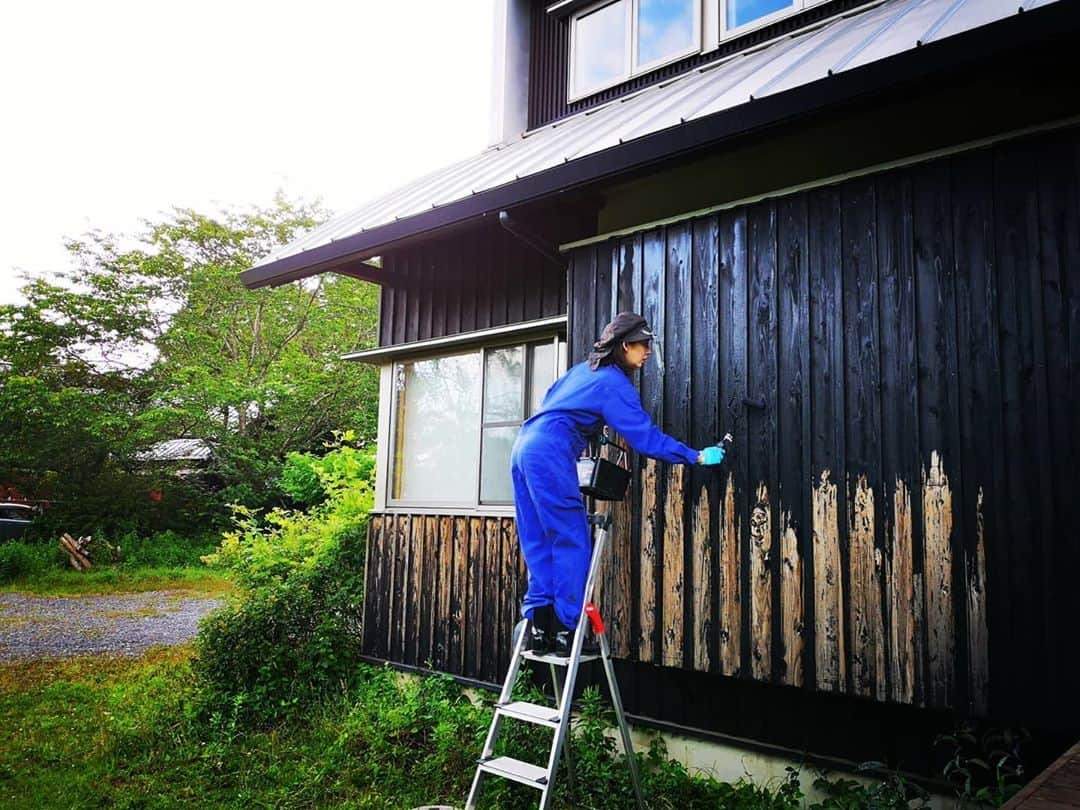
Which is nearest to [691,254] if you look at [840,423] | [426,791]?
[840,423]

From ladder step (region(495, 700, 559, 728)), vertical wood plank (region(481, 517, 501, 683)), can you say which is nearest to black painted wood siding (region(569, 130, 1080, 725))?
ladder step (region(495, 700, 559, 728))

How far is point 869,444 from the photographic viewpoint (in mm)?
3434

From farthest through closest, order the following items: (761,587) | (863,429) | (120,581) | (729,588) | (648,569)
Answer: (120,581) < (648,569) < (729,588) < (761,587) < (863,429)

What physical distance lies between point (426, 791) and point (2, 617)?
9355mm

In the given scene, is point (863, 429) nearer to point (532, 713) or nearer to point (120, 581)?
point (532, 713)

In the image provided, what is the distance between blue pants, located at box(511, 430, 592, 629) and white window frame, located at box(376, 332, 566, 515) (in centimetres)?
147

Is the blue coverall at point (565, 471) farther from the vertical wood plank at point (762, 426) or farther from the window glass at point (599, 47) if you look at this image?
the window glass at point (599, 47)

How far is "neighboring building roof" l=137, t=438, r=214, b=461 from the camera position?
60.8 ft

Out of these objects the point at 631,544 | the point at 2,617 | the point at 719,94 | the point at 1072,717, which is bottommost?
the point at 2,617

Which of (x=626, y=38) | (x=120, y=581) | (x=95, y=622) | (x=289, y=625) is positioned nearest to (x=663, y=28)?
(x=626, y=38)

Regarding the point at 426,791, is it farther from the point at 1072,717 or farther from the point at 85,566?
the point at 85,566

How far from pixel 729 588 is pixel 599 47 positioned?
539cm

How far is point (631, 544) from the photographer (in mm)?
4238

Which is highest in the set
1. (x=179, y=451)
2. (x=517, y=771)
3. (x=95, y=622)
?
(x=179, y=451)
